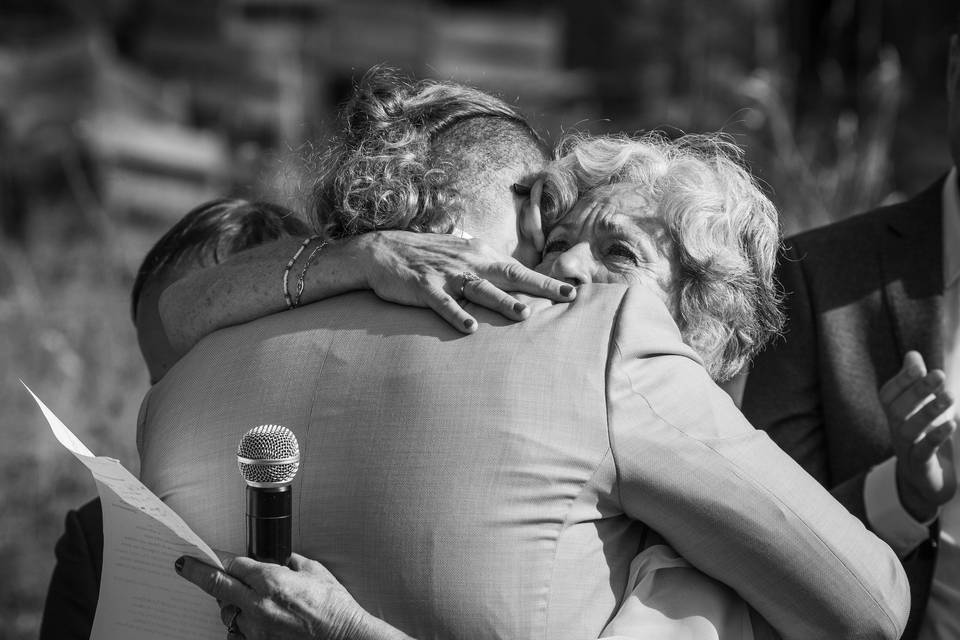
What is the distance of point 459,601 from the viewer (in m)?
1.40

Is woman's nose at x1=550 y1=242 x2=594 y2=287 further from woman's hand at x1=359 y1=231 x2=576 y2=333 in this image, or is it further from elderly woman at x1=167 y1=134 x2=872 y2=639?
woman's hand at x1=359 y1=231 x2=576 y2=333

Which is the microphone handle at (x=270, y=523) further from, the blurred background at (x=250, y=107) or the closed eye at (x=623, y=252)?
the blurred background at (x=250, y=107)

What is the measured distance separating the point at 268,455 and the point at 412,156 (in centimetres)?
59

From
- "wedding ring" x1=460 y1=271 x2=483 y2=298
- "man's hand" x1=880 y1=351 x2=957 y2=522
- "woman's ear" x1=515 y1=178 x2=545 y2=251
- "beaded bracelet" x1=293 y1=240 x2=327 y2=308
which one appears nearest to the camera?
"wedding ring" x1=460 y1=271 x2=483 y2=298

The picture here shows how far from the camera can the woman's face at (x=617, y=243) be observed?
1.78 metres

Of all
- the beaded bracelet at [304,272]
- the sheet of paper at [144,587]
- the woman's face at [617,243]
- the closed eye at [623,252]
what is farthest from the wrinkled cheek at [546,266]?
the sheet of paper at [144,587]

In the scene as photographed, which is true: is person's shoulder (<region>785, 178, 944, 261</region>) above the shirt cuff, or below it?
above

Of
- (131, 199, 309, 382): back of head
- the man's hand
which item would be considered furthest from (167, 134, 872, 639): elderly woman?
(131, 199, 309, 382): back of head

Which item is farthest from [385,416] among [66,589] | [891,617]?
[66,589]

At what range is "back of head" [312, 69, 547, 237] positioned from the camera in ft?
5.62

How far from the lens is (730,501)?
4.72 ft

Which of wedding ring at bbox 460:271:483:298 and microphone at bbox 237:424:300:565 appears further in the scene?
wedding ring at bbox 460:271:483:298

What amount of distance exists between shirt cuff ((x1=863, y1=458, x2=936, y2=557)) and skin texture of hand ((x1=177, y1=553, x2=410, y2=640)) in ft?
4.18

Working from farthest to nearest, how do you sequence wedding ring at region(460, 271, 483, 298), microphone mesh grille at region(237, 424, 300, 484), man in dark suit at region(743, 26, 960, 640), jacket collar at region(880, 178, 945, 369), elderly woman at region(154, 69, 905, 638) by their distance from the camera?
jacket collar at region(880, 178, 945, 369) → man in dark suit at region(743, 26, 960, 640) → wedding ring at region(460, 271, 483, 298) → elderly woman at region(154, 69, 905, 638) → microphone mesh grille at region(237, 424, 300, 484)
